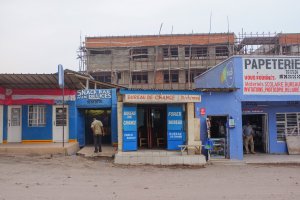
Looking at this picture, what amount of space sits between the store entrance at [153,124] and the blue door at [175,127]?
4.88 ft

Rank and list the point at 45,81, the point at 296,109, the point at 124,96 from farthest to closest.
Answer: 1. the point at 296,109
2. the point at 45,81
3. the point at 124,96

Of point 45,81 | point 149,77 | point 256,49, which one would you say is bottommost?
point 45,81

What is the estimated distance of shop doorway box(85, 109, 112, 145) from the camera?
68.2ft

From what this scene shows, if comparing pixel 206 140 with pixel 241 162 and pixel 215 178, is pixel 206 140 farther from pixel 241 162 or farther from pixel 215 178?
pixel 215 178

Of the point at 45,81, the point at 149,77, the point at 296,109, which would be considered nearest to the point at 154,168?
the point at 45,81

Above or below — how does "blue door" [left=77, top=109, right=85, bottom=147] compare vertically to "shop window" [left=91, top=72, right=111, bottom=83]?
below

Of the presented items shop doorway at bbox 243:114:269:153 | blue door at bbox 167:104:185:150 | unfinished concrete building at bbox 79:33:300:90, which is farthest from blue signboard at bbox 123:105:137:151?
unfinished concrete building at bbox 79:33:300:90

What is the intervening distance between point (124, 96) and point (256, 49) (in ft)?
84.1

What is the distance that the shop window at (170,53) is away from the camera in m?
38.1

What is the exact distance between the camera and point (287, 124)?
18281mm

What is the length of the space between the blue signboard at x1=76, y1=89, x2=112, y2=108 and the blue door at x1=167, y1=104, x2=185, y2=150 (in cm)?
484

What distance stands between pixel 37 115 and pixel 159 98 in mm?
7481

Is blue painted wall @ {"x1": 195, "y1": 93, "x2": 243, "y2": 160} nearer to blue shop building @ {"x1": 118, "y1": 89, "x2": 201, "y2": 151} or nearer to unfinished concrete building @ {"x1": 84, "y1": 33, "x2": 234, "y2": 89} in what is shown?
blue shop building @ {"x1": 118, "y1": 89, "x2": 201, "y2": 151}

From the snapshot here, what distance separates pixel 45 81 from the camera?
17031 mm
